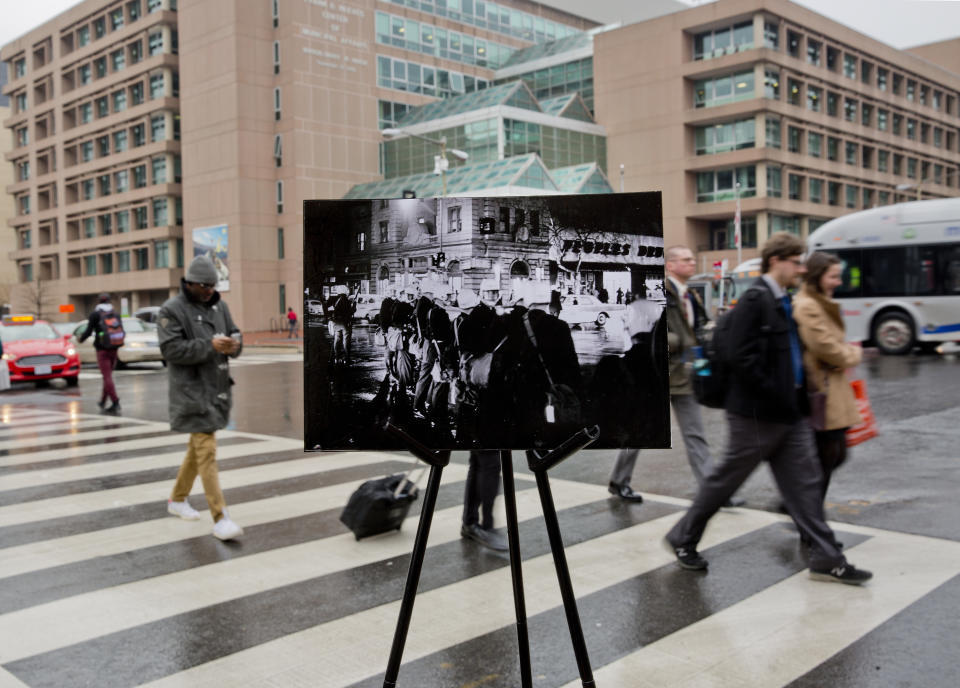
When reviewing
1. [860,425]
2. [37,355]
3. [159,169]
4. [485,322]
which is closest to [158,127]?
[159,169]

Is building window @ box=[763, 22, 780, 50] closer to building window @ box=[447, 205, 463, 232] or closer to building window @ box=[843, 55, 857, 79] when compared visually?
building window @ box=[843, 55, 857, 79]

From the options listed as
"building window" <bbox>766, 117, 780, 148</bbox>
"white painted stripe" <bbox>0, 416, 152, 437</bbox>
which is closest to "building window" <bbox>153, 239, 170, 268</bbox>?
"building window" <bbox>766, 117, 780, 148</bbox>

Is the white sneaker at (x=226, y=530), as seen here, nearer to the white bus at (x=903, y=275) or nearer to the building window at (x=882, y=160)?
the white bus at (x=903, y=275)

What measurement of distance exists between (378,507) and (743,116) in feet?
173

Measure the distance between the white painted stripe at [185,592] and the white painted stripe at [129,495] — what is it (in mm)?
2120

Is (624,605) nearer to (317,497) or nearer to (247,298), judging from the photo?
(317,497)

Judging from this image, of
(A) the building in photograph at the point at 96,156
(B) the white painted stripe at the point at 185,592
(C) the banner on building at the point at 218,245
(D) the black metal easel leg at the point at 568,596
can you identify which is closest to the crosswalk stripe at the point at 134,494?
(B) the white painted stripe at the point at 185,592

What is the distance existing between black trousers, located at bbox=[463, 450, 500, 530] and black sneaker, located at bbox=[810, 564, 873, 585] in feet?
6.66

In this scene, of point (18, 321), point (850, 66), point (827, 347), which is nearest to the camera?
point (827, 347)

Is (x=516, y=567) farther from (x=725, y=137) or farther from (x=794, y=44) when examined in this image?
(x=794, y=44)

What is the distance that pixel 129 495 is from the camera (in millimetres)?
7418

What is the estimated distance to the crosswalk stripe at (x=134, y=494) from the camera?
6.83 metres

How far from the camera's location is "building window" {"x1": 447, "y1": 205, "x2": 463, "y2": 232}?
9.91 ft

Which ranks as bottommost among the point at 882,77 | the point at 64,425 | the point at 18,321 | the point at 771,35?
the point at 64,425
